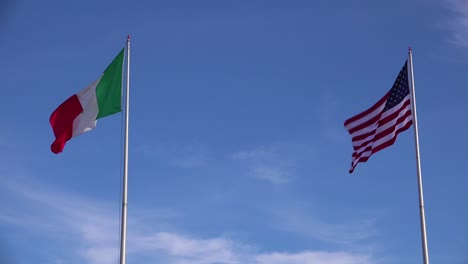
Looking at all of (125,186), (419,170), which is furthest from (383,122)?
(125,186)

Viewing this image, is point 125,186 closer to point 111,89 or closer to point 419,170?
point 111,89

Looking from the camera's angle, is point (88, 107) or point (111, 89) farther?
point (111, 89)

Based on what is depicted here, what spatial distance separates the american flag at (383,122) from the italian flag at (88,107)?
10.9 meters

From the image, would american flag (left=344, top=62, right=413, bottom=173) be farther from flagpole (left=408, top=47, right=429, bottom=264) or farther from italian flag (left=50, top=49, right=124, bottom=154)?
italian flag (left=50, top=49, right=124, bottom=154)

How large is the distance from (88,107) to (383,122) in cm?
1300

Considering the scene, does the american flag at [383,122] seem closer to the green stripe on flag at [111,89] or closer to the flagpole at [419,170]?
the flagpole at [419,170]

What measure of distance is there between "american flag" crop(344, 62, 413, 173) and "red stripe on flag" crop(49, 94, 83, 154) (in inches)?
489

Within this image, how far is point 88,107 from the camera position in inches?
1780

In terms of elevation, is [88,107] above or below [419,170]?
above

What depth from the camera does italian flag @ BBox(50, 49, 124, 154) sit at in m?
45.1

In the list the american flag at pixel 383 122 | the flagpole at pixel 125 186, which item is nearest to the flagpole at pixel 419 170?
the american flag at pixel 383 122

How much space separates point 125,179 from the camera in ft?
143

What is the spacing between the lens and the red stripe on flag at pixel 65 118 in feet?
148

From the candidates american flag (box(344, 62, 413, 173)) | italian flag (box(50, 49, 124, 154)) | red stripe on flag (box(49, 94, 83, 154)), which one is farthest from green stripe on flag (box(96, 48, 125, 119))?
american flag (box(344, 62, 413, 173))
